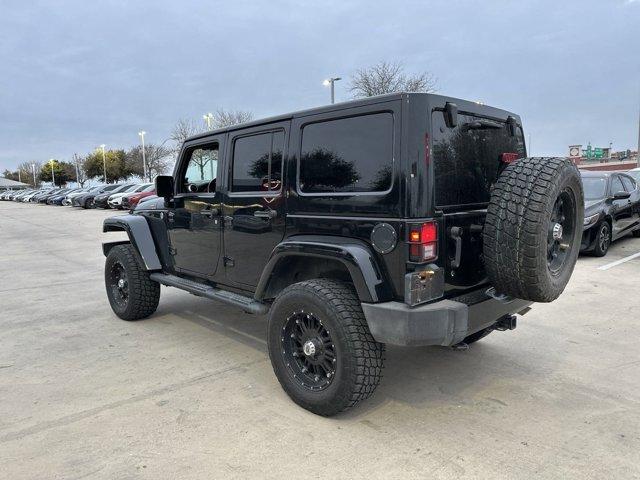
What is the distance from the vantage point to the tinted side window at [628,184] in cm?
1016

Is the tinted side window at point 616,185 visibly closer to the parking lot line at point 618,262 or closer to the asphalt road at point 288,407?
the parking lot line at point 618,262

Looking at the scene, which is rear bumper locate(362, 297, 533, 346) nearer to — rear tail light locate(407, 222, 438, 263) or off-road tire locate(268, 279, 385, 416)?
off-road tire locate(268, 279, 385, 416)

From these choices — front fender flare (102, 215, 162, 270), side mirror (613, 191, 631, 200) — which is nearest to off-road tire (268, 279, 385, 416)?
front fender flare (102, 215, 162, 270)

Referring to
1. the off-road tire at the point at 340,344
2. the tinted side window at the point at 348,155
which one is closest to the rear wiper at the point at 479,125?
the tinted side window at the point at 348,155

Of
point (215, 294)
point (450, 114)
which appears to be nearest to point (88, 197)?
point (215, 294)

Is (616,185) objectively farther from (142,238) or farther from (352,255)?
(142,238)

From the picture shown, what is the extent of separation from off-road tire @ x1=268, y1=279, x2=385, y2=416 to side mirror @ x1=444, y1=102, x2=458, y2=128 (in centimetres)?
124

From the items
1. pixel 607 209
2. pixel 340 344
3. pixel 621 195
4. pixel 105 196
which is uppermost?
pixel 105 196

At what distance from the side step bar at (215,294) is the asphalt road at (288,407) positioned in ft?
1.80

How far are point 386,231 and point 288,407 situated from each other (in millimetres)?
1448

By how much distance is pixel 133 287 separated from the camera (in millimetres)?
5180

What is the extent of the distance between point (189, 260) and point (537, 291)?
126 inches

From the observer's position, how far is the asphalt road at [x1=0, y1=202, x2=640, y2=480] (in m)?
2.68

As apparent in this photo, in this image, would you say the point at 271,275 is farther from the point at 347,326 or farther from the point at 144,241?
the point at 144,241
